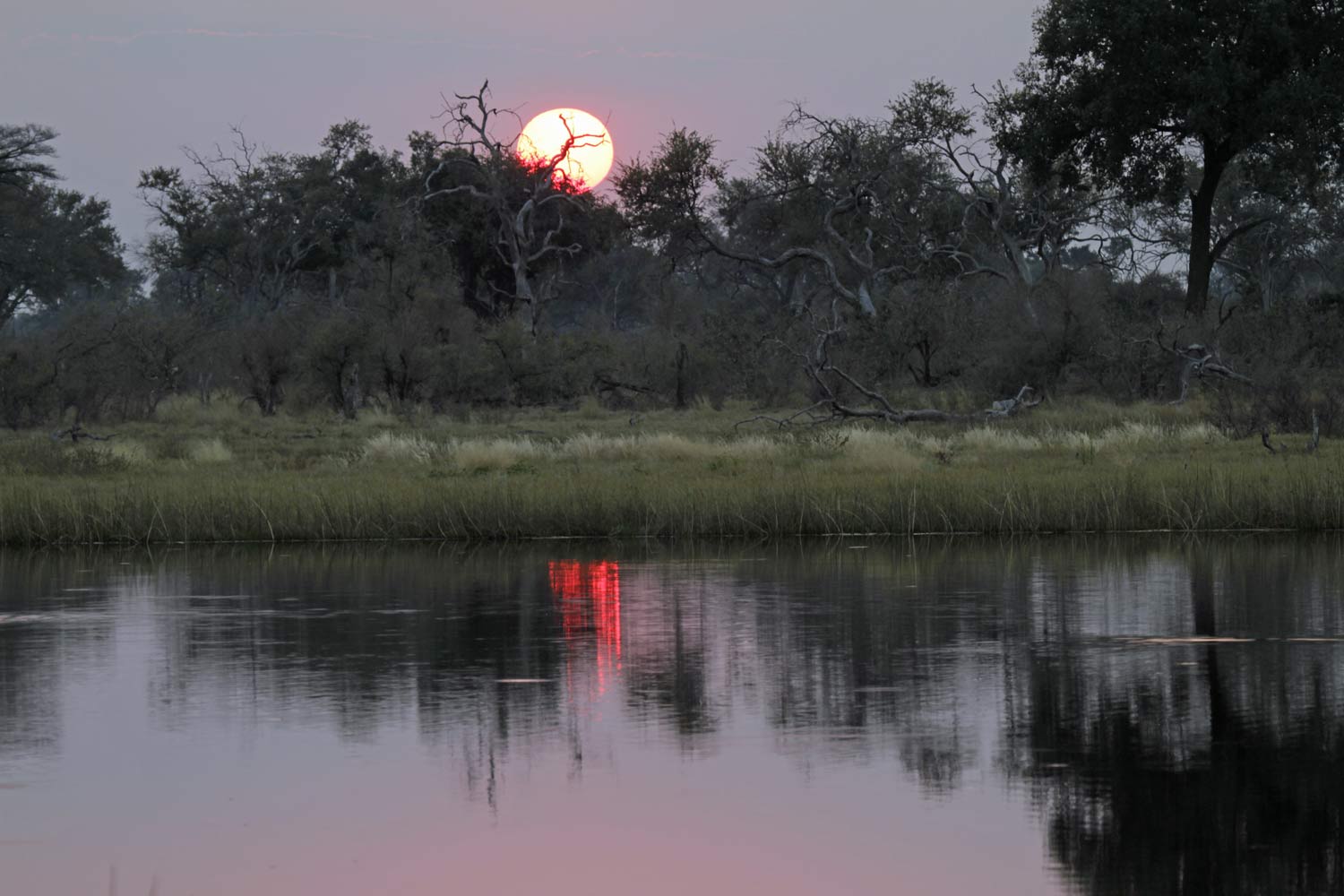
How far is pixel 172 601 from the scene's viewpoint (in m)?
18.4

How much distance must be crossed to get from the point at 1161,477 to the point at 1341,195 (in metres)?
57.2

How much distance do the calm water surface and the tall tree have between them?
27.3m

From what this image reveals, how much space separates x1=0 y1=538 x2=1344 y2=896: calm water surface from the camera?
8.33 m

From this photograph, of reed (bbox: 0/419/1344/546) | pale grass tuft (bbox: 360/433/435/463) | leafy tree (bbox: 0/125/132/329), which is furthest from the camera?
leafy tree (bbox: 0/125/132/329)

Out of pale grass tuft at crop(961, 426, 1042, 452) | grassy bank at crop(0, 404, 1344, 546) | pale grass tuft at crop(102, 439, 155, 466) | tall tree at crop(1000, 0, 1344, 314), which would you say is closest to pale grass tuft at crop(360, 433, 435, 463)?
grassy bank at crop(0, 404, 1344, 546)

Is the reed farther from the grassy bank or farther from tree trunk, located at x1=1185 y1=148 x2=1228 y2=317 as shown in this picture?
tree trunk, located at x1=1185 y1=148 x2=1228 y2=317

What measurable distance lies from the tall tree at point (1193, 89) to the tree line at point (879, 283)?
0.25ft

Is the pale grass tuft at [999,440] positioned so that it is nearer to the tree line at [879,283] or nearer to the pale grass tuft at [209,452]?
the tree line at [879,283]

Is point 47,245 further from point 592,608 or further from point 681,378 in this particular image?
point 592,608

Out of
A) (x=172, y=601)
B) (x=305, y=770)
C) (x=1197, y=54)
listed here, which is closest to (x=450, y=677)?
(x=305, y=770)

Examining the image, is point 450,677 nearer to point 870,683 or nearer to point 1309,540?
point 870,683

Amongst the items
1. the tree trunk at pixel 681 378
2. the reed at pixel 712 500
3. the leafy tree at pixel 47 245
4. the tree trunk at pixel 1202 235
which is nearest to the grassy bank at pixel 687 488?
the reed at pixel 712 500

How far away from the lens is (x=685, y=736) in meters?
11.1

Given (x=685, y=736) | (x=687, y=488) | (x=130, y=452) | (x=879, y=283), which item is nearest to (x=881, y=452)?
(x=687, y=488)
